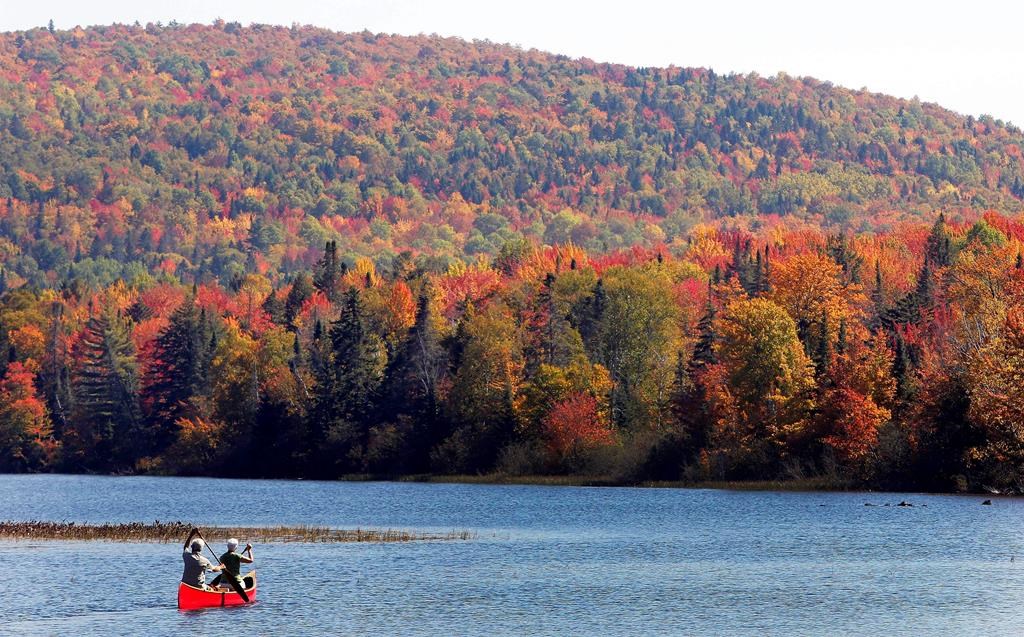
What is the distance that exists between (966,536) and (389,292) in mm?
118095

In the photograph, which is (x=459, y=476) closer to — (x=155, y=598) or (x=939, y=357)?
(x=939, y=357)

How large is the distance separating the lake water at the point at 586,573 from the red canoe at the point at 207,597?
693mm

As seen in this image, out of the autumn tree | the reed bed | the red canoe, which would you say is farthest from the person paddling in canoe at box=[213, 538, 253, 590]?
the autumn tree

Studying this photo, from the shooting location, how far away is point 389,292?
191875mm

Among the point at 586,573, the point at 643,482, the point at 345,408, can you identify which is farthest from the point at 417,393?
the point at 586,573

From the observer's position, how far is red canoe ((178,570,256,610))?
196 feet

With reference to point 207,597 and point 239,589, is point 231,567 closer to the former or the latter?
point 239,589

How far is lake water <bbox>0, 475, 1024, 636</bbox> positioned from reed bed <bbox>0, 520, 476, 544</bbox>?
98.5 inches

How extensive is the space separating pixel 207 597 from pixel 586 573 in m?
18.2

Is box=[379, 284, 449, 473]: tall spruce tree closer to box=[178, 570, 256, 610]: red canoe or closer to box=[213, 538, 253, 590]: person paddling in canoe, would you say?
box=[213, 538, 253, 590]: person paddling in canoe

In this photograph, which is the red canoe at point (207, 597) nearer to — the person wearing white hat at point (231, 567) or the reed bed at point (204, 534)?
the person wearing white hat at point (231, 567)

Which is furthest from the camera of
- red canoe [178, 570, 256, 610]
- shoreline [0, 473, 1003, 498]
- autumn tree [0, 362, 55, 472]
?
autumn tree [0, 362, 55, 472]

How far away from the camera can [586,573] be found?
70.6m

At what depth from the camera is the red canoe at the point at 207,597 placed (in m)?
59.9
